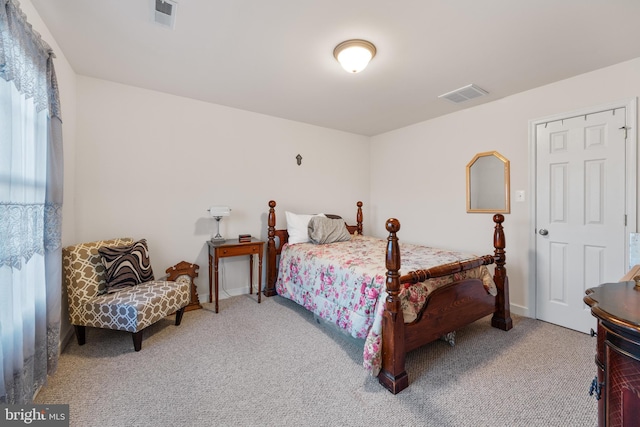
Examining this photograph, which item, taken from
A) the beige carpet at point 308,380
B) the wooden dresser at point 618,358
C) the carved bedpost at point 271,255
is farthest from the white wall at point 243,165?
the wooden dresser at point 618,358

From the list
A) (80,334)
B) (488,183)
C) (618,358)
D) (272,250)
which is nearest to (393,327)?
(618,358)

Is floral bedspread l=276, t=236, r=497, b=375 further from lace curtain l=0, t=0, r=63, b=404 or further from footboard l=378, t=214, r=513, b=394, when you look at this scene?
lace curtain l=0, t=0, r=63, b=404

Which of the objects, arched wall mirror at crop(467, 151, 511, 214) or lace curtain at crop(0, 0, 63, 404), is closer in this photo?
lace curtain at crop(0, 0, 63, 404)

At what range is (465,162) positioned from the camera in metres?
3.46

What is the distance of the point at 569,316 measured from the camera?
8.75 ft

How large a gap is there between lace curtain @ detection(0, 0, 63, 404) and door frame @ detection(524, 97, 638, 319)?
404 cm

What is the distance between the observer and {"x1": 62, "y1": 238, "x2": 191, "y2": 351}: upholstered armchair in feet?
7.10

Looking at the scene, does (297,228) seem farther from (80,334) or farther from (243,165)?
(80,334)

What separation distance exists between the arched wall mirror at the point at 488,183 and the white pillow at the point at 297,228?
→ 2.06 m

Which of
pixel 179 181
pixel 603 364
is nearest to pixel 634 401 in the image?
pixel 603 364

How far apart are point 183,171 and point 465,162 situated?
3419mm

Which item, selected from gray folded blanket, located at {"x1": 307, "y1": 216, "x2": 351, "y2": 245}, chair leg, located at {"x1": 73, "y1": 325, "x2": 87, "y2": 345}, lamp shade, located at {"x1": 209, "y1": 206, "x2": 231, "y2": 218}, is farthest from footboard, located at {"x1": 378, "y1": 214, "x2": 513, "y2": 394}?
chair leg, located at {"x1": 73, "y1": 325, "x2": 87, "y2": 345}

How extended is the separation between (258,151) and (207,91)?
3.09 ft

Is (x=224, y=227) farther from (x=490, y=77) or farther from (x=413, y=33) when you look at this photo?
(x=490, y=77)
